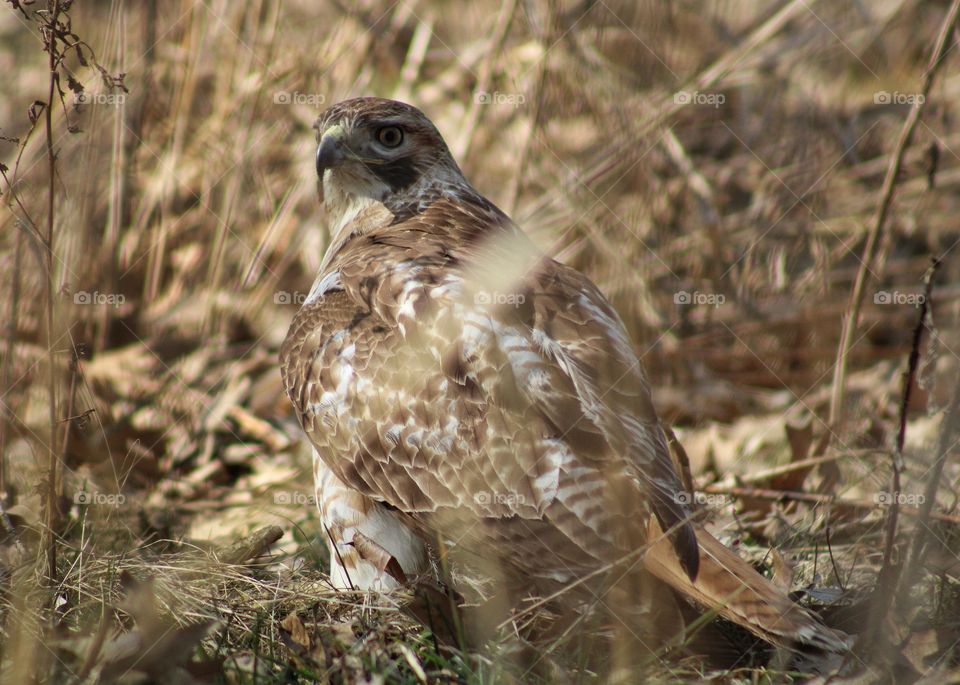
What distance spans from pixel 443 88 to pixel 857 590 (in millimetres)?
4685

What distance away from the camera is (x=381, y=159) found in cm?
442

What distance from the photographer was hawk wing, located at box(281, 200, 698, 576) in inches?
127

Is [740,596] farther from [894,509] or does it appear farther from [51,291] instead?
[51,291]

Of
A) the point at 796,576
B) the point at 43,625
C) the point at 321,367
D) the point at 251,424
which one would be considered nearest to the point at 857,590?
the point at 796,576

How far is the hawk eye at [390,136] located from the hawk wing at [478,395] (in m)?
0.73

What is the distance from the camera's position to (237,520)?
15.9 ft

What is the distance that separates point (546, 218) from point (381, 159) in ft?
6.28

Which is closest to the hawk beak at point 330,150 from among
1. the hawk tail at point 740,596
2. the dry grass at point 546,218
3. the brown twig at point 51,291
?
the dry grass at point 546,218

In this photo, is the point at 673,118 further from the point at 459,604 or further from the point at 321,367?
the point at 459,604

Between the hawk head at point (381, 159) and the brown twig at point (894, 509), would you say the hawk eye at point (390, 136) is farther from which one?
the brown twig at point (894, 509)

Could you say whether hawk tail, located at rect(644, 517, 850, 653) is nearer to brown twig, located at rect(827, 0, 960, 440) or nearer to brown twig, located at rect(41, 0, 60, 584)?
brown twig, located at rect(827, 0, 960, 440)

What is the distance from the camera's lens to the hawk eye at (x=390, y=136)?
4.41 meters

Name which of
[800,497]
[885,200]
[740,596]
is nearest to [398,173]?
[885,200]

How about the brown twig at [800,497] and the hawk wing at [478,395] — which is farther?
the brown twig at [800,497]
